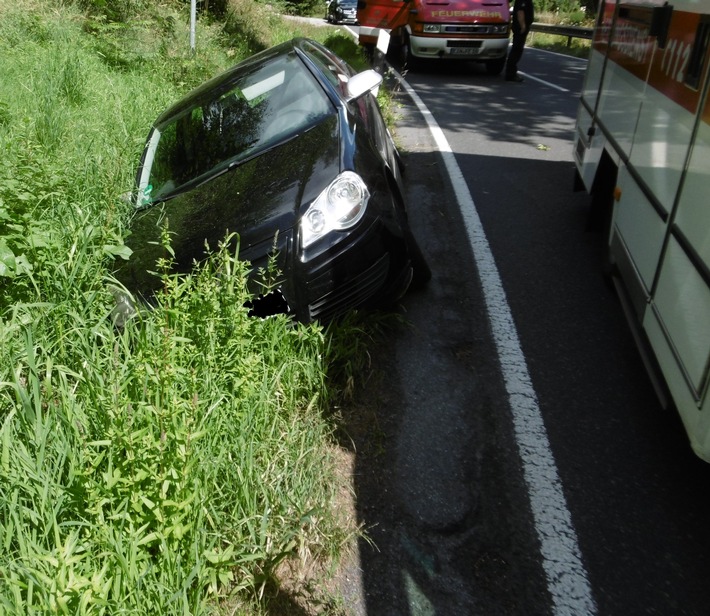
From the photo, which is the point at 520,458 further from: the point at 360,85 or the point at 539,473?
the point at 360,85

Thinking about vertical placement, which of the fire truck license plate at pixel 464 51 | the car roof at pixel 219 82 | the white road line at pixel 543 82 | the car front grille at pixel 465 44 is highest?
the car roof at pixel 219 82

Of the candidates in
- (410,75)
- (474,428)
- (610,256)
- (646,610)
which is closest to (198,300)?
(474,428)

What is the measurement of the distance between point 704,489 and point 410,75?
11.8 meters

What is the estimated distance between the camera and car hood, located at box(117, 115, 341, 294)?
3637 millimetres

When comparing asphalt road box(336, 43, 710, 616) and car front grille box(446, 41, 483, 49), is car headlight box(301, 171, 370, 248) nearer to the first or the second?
asphalt road box(336, 43, 710, 616)

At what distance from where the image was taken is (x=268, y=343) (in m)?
3.43

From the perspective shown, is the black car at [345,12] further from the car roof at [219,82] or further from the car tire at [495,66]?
the car roof at [219,82]

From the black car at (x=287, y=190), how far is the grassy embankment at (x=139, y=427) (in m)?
0.19

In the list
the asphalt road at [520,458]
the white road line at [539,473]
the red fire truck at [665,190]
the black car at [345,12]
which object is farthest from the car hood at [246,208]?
the black car at [345,12]

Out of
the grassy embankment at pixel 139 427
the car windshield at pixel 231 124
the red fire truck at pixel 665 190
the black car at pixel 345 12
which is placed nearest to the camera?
the grassy embankment at pixel 139 427

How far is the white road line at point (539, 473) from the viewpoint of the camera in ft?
8.43

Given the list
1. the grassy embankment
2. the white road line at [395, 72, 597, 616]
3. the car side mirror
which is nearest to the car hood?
the grassy embankment

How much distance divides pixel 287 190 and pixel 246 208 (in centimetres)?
24

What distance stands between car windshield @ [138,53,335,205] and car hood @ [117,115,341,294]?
20cm
